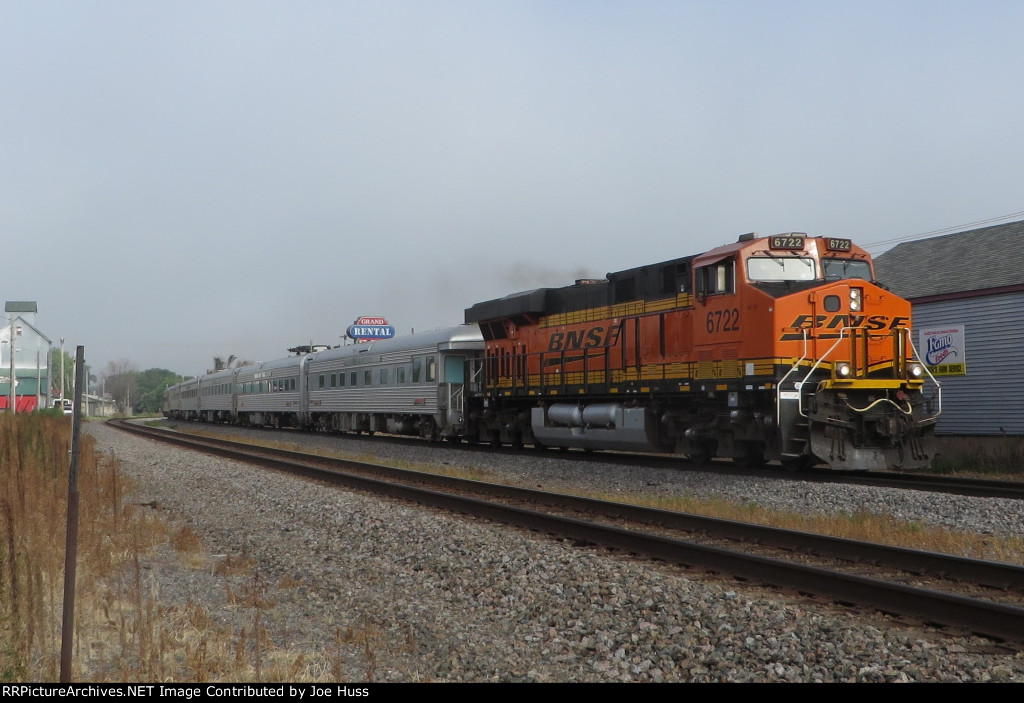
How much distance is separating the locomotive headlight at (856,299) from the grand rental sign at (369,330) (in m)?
44.3

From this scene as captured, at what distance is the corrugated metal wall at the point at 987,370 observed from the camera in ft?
61.3

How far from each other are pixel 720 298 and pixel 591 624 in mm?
10325

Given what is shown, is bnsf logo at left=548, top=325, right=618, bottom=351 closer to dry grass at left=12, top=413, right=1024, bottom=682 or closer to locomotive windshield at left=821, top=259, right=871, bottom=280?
locomotive windshield at left=821, top=259, right=871, bottom=280

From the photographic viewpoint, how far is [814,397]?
14133 millimetres

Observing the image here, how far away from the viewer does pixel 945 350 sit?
2012 cm

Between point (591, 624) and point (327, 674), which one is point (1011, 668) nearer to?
point (591, 624)

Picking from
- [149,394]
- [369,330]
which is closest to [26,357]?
[369,330]

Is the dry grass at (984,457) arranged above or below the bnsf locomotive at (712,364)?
below

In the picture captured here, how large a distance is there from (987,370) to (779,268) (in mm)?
7391

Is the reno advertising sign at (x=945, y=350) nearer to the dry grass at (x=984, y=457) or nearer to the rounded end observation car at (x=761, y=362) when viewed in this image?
the dry grass at (x=984, y=457)

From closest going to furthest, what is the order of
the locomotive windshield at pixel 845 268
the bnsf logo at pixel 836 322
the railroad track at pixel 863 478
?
the railroad track at pixel 863 478 < the bnsf logo at pixel 836 322 < the locomotive windshield at pixel 845 268

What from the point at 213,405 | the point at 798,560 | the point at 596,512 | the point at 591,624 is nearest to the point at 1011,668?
the point at 591,624

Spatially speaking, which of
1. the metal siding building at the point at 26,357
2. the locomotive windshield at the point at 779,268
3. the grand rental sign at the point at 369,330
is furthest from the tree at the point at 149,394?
the locomotive windshield at the point at 779,268

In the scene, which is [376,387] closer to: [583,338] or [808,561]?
[583,338]
